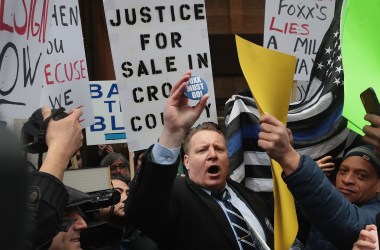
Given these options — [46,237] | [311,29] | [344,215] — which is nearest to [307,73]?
[311,29]

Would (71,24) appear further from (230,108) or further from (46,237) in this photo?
(46,237)

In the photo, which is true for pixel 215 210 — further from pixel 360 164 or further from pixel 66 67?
pixel 66 67

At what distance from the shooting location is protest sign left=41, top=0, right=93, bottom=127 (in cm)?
294

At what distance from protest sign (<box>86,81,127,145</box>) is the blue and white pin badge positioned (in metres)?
3.20

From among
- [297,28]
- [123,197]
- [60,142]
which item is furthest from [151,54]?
[60,142]

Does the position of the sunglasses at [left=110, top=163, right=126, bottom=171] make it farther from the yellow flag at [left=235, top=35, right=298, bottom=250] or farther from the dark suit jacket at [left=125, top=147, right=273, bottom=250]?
the yellow flag at [left=235, top=35, right=298, bottom=250]

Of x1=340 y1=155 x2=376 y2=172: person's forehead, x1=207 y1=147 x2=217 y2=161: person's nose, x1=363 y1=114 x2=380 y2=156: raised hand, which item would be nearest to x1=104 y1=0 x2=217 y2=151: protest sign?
x1=207 y1=147 x2=217 y2=161: person's nose

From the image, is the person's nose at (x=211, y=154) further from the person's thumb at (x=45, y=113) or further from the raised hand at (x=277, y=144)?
the person's thumb at (x=45, y=113)

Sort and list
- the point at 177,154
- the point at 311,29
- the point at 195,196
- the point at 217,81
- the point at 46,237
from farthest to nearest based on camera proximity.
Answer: the point at 217,81
the point at 311,29
the point at 195,196
the point at 177,154
the point at 46,237

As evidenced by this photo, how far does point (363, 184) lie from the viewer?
110 inches

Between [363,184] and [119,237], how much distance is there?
1726 mm

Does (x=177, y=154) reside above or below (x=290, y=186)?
above

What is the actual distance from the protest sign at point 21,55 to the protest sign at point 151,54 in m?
0.90

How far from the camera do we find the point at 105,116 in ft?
17.8
